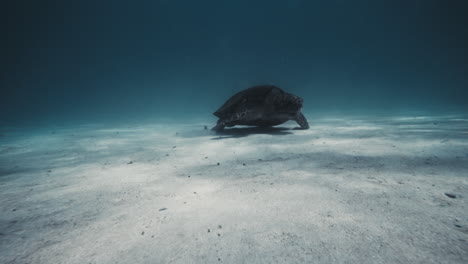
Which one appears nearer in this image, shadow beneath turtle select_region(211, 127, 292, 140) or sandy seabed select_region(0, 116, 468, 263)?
Result: sandy seabed select_region(0, 116, 468, 263)

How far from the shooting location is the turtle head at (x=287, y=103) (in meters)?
7.99

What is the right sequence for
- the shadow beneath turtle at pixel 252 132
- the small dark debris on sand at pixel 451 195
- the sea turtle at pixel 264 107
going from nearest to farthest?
1. the small dark debris on sand at pixel 451 195
2. the sea turtle at pixel 264 107
3. the shadow beneath turtle at pixel 252 132

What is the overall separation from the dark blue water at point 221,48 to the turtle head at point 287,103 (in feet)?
171

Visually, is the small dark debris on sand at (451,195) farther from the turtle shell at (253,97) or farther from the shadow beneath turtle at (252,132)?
the turtle shell at (253,97)

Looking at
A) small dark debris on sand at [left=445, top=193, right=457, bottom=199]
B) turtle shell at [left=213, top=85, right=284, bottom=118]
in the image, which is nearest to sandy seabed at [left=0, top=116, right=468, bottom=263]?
small dark debris on sand at [left=445, top=193, right=457, bottom=199]

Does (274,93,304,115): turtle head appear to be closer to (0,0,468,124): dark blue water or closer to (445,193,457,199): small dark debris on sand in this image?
(445,193,457,199): small dark debris on sand

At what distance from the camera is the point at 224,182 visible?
3.29 metres

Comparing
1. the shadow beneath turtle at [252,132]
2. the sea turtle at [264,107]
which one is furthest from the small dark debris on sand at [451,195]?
the sea turtle at [264,107]

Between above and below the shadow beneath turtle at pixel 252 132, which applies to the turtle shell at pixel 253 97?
above

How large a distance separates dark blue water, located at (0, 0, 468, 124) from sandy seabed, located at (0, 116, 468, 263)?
2215 inches

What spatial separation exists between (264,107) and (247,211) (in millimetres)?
6222

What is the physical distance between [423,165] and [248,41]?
317 ft

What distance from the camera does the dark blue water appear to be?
6291cm

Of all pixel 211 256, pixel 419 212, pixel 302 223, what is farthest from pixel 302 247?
pixel 419 212
